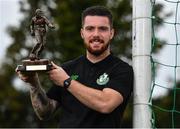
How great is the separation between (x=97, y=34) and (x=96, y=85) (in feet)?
1.01

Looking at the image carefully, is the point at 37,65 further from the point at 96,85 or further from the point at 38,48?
the point at 96,85

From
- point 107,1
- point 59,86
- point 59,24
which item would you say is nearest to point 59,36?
point 59,24

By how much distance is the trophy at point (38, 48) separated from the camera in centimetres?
355

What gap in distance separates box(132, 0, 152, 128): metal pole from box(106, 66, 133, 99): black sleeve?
0.21 ft

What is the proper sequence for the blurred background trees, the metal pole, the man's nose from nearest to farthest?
the man's nose
the metal pole
the blurred background trees

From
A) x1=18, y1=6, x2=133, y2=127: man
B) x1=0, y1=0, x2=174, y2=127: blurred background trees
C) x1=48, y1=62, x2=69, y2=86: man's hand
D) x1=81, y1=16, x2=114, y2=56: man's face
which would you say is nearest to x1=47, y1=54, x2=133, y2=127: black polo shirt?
x1=18, y1=6, x2=133, y2=127: man

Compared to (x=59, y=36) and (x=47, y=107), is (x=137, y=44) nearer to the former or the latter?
(x=47, y=107)

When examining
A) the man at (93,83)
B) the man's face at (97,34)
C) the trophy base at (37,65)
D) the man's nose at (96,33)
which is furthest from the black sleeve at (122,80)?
the trophy base at (37,65)

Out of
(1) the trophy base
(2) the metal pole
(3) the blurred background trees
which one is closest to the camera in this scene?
(1) the trophy base

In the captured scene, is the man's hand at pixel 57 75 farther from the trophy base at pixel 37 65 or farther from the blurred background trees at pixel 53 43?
the blurred background trees at pixel 53 43

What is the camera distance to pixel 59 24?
18.6m

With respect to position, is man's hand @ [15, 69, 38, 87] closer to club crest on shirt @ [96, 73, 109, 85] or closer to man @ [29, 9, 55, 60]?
man @ [29, 9, 55, 60]

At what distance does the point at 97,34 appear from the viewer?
12.1ft

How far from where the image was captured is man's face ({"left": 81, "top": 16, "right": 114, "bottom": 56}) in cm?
371
